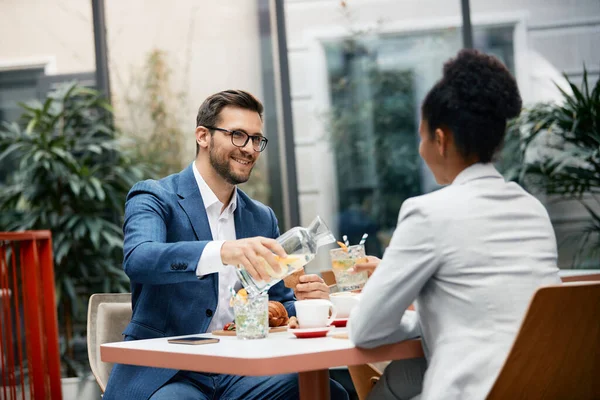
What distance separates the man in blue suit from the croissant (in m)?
0.14

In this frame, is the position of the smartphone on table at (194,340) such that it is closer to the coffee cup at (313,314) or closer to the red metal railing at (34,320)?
the coffee cup at (313,314)

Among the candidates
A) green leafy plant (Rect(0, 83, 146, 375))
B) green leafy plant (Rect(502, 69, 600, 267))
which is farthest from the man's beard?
green leafy plant (Rect(502, 69, 600, 267))

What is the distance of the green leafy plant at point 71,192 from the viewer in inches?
211

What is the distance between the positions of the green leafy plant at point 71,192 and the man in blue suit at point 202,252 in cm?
278

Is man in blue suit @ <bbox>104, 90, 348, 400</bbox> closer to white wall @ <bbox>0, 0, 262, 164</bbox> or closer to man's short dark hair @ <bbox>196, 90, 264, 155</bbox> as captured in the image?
man's short dark hair @ <bbox>196, 90, 264, 155</bbox>

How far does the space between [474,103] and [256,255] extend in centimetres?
62

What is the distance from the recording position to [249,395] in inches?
91.5

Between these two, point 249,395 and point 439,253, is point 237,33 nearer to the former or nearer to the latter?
point 249,395

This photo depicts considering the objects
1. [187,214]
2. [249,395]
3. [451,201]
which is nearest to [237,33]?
[187,214]

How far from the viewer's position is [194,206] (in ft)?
8.26

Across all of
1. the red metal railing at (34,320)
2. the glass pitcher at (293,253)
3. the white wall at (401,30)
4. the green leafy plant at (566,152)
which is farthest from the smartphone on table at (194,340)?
the white wall at (401,30)

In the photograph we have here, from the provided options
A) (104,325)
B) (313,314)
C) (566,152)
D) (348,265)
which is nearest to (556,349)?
(313,314)

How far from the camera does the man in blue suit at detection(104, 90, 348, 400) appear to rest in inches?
83.4

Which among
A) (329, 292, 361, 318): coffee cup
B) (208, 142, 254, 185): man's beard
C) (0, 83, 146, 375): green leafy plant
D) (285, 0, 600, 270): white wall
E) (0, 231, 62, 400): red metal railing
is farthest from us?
(285, 0, 600, 270): white wall
